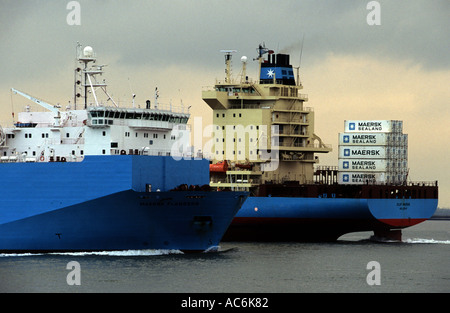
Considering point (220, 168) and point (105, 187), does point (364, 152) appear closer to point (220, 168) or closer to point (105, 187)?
point (220, 168)

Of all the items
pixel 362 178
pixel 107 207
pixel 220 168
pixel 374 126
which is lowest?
pixel 107 207

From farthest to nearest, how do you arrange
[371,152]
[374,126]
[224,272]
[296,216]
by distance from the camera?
[374,126], [371,152], [296,216], [224,272]

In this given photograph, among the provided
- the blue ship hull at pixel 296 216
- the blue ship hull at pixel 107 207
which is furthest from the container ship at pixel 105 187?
the blue ship hull at pixel 296 216

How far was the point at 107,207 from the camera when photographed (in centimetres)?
4719

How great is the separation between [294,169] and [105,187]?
24.2 meters

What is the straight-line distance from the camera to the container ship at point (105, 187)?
4731cm

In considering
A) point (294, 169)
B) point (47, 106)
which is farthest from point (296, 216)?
point (47, 106)

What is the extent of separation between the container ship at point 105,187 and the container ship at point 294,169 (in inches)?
576

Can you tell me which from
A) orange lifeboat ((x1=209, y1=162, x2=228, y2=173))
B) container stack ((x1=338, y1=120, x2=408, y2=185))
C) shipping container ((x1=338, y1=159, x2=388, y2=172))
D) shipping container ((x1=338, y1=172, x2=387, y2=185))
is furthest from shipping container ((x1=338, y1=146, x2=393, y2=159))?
orange lifeboat ((x1=209, y1=162, x2=228, y2=173))

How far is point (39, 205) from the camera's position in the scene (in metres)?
48.3
